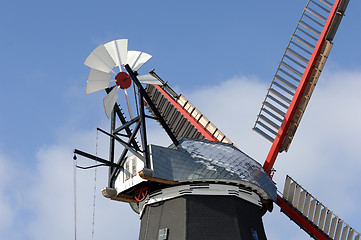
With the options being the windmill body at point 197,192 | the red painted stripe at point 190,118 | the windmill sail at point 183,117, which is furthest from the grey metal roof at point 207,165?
the windmill sail at point 183,117

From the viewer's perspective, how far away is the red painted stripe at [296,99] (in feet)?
63.3

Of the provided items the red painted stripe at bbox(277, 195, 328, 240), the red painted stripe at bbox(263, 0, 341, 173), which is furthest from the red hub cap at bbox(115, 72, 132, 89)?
the red painted stripe at bbox(277, 195, 328, 240)

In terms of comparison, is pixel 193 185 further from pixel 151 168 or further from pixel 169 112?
pixel 169 112

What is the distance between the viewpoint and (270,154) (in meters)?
19.4

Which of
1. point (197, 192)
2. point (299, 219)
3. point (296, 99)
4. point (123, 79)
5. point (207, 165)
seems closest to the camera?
point (197, 192)

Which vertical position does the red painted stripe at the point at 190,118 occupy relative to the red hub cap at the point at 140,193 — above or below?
above

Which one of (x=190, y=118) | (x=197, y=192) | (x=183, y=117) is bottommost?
(x=197, y=192)

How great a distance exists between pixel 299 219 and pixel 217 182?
3.86 metres

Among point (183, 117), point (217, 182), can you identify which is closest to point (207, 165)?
point (217, 182)

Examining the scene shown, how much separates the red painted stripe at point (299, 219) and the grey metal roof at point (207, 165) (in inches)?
51.8

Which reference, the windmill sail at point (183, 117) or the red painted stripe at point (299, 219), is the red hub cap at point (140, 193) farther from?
the red painted stripe at point (299, 219)

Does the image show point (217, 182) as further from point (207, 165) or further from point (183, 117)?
→ point (183, 117)

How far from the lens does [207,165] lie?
16688mm

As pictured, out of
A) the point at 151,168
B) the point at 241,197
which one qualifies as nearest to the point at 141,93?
the point at 151,168
